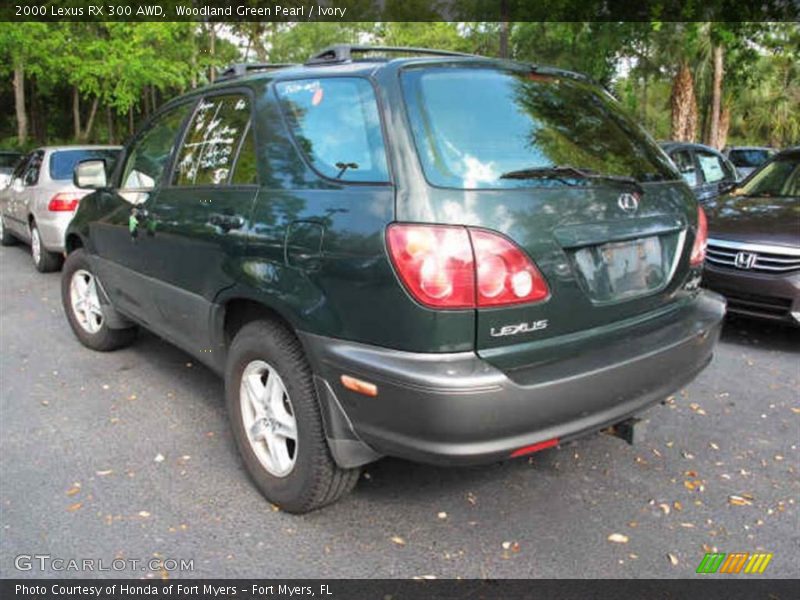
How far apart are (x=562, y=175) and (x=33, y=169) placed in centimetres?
781

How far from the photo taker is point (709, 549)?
2721mm

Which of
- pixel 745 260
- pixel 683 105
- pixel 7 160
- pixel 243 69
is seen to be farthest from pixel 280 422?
pixel 683 105

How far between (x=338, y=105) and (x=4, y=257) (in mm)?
8369

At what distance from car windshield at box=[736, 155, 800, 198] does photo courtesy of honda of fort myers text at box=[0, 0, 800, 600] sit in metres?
2.64

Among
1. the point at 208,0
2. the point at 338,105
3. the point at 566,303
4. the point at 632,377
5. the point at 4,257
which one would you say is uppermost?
the point at 208,0

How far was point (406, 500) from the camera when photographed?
10.1 feet

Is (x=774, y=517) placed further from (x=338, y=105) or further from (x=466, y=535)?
(x=338, y=105)

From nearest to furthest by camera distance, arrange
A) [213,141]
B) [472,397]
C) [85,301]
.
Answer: [472,397], [213,141], [85,301]

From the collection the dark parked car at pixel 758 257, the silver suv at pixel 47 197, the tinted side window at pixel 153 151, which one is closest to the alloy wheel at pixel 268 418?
the tinted side window at pixel 153 151

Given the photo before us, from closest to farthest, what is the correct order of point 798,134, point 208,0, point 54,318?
point 54,318 → point 208,0 → point 798,134

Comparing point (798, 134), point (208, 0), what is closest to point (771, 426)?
point (208, 0)

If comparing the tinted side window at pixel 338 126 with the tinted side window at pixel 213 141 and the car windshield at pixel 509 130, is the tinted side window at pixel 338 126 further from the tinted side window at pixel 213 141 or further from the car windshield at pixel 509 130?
the tinted side window at pixel 213 141

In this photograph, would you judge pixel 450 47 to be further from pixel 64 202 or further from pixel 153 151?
pixel 153 151

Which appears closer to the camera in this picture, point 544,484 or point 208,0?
point 544,484
